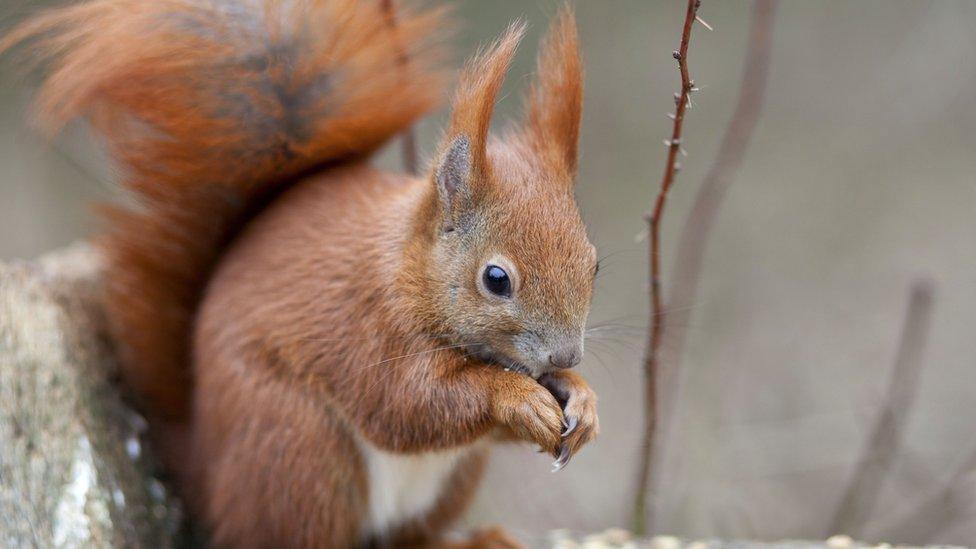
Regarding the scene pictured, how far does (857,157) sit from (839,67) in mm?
477

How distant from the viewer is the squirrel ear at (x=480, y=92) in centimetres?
165

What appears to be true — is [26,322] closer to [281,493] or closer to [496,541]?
[281,493]

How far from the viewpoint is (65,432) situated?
193cm

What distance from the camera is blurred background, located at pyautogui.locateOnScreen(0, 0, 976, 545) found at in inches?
138

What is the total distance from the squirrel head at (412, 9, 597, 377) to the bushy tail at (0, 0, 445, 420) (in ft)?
1.39

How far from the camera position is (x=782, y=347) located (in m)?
4.43

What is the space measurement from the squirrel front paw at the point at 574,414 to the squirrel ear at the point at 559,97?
39cm

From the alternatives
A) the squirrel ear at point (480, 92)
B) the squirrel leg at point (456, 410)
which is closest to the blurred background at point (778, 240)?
the squirrel leg at point (456, 410)

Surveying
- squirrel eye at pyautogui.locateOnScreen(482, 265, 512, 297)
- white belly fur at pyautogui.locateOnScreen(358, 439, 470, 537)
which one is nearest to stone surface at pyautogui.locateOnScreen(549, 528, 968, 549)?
white belly fur at pyautogui.locateOnScreen(358, 439, 470, 537)

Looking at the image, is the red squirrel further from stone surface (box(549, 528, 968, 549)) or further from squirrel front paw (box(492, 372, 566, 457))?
stone surface (box(549, 528, 968, 549))

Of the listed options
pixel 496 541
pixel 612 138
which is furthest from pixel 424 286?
pixel 612 138

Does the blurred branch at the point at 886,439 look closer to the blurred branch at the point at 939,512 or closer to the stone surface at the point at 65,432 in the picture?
the blurred branch at the point at 939,512

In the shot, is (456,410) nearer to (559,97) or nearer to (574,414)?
(574,414)

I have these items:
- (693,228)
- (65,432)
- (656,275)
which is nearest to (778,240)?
(693,228)
